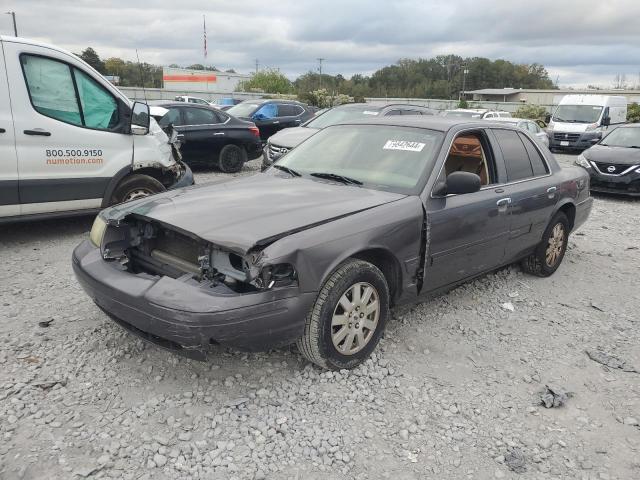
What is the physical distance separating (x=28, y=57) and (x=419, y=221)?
14.3 feet

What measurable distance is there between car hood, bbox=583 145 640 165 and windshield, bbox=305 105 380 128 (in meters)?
4.82

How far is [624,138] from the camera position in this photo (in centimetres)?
1200

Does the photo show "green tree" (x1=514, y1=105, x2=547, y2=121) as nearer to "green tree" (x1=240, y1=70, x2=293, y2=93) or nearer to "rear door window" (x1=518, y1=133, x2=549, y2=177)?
"rear door window" (x1=518, y1=133, x2=549, y2=177)

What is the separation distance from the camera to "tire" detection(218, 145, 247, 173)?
37.7ft

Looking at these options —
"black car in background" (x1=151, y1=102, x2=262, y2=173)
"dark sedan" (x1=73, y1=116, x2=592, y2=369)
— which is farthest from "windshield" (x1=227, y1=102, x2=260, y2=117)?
"dark sedan" (x1=73, y1=116, x2=592, y2=369)

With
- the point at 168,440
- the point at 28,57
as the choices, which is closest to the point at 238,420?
the point at 168,440

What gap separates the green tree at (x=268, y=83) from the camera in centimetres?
6514

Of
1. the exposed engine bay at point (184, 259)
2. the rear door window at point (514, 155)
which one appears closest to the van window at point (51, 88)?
the exposed engine bay at point (184, 259)

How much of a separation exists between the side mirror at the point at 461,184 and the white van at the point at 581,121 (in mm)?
18157

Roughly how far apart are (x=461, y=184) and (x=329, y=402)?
181 cm

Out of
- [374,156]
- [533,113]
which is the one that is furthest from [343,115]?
[533,113]

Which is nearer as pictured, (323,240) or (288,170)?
(323,240)

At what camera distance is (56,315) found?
13.5ft

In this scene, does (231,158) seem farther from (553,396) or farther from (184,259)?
(553,396)
